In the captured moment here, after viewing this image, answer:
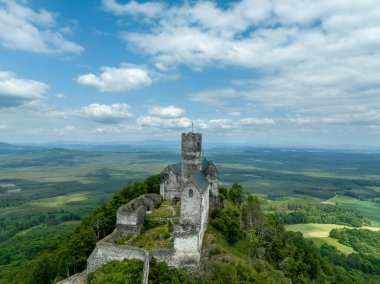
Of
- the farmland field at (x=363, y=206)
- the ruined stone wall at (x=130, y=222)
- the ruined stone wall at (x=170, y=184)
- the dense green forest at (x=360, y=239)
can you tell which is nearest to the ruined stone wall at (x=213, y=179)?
the ruined stone wall at (x=170, y=184)

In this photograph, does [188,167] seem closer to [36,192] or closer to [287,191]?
[287,191]

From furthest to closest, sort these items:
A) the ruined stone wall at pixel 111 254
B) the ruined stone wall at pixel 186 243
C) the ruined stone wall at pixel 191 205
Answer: the ruined stone wall at pixel 191 205
the ruined stone wall at pixel 111 254
the ruined stone wall at pixel 186 243

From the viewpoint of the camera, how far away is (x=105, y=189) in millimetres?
188000

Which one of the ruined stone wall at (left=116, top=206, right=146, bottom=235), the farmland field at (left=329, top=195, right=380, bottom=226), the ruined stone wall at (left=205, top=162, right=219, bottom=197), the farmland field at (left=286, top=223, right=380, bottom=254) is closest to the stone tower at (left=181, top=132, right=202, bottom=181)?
the ruined stone wall at (left=205, top=162, right=219, bottom=197)

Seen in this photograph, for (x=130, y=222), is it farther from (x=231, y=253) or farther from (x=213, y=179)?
(x=213, y=179)

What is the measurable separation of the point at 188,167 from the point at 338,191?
16979 cm

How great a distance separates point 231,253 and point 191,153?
1300 centimetres

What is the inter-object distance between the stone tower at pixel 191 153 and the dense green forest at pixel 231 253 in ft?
18.7

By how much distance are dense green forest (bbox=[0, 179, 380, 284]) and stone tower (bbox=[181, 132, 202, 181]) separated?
5.70 metres

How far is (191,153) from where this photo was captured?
1572 inches

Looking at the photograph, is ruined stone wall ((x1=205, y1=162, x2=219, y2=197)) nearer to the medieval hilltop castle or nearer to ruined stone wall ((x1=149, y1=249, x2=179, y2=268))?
the medieval hilltop castle

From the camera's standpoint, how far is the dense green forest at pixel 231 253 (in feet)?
98.0

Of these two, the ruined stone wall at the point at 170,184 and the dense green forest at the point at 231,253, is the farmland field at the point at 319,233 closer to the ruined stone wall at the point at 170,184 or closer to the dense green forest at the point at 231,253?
the dense green forest at the point at 231,253

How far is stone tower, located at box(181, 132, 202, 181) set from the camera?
3959 cm
